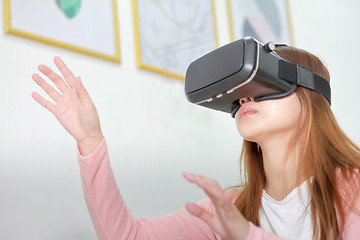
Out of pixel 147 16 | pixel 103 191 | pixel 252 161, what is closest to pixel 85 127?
pixel 103 191

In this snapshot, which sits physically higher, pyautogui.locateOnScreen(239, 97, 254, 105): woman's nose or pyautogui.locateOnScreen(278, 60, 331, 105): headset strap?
pyautogui.locateOnScreen(278, 60, 331, 105): headset strap

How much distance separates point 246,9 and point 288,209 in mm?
1353

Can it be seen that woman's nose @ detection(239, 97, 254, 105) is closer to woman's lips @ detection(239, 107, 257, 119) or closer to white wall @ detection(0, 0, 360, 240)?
woman's lips @ detection(239, 107, 257, 119)

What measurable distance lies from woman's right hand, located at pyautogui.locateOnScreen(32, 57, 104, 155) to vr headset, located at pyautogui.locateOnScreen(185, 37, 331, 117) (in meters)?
0.26

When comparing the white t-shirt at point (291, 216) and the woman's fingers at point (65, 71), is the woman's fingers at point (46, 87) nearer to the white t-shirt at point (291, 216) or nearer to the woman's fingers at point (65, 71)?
the woman's fingers at point (65, 71)

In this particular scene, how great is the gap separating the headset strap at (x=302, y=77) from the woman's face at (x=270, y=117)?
43 mm

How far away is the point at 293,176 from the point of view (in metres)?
1.16

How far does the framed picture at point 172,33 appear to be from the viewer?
1731 millimetres

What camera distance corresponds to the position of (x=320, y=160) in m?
1.11

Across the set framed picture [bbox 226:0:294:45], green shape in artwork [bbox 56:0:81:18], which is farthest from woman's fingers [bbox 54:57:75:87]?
framed picture [bbox 226:0:294:45]

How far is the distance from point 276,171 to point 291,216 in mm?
128

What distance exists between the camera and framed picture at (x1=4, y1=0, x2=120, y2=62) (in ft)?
4.56

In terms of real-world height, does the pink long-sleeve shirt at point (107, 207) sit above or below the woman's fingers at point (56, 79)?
below


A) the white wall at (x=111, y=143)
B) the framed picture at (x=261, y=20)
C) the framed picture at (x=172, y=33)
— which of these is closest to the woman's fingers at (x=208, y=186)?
the white wall at (x=111, y=143)
